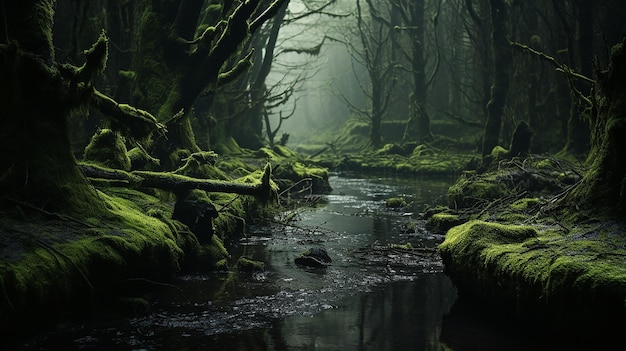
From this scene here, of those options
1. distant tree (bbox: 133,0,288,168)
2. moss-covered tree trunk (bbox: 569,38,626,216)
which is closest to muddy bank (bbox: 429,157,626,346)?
moss-covered tree trunk (bbox: 569,38,626,216)

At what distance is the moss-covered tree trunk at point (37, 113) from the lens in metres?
7.08

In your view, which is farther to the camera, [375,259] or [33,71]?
[375,259]

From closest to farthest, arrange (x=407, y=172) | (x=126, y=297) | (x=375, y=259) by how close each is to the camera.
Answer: (x=126, y=297)
(x=375, y=259)
(x=407, y=172)

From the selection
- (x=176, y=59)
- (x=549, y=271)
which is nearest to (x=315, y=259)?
(x=549, y=271)

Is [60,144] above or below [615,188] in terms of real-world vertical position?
above

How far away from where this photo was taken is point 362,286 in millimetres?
8734

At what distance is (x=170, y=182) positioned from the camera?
9.96 meters

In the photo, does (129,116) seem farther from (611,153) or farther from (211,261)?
(611,153)

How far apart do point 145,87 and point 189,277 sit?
587 centimetres

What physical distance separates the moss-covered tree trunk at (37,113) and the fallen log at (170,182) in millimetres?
1105

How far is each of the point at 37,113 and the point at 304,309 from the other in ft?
13.3

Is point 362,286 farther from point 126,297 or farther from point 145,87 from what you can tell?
point 145,87

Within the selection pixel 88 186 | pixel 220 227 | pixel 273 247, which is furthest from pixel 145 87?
pixel 88 186

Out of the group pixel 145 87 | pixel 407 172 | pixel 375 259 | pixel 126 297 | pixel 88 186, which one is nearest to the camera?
pixel 126 297
